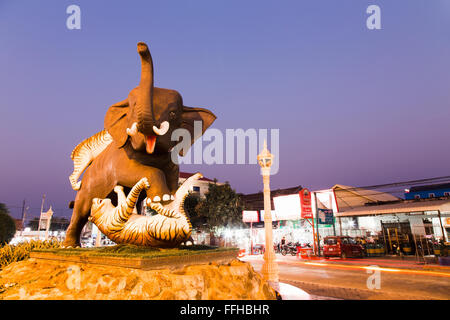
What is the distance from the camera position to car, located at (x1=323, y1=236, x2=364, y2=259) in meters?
15.5

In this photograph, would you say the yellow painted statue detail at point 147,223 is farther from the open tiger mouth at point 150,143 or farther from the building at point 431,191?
the building at point 431,191

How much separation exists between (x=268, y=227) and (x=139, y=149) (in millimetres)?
5247

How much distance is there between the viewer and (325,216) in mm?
16266

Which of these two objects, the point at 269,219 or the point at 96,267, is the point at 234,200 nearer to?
the point at 269,219

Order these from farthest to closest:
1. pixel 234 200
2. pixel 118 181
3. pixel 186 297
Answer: pixel 234 200 → pixel 118 181 → pixel 186 297

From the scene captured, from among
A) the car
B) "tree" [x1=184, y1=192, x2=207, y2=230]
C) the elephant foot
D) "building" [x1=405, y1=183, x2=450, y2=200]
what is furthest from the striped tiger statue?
"building" [x1=405, y1=183, x2=450, y2=200]

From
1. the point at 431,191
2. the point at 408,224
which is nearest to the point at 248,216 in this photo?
the point at 408,224

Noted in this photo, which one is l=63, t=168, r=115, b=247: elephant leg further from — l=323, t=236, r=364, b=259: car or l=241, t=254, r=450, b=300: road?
l=323, t=236, r=364, b=259: car

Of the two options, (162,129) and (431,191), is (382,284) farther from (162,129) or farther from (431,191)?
(431,191)

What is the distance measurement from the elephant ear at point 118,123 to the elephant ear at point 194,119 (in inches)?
36.1

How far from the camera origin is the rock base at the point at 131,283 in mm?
2420
